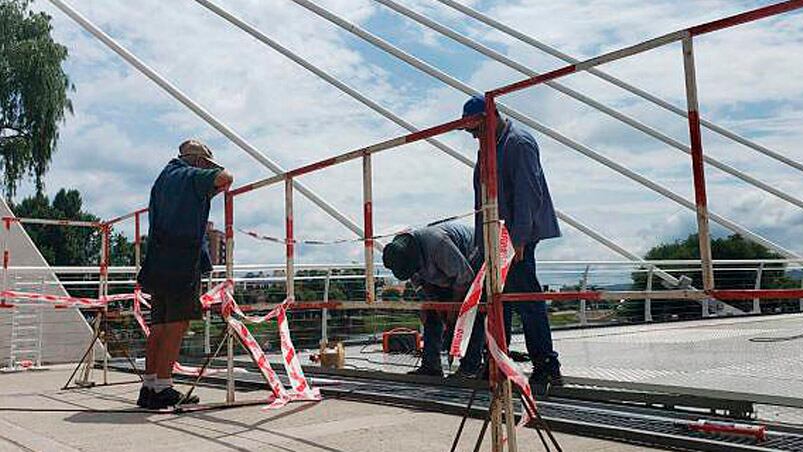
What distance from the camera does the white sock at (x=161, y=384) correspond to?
212 inches

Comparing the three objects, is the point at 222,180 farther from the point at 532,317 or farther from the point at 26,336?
the point at 26,336

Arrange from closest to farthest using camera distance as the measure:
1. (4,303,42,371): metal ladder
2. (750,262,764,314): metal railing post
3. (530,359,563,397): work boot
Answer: (530,359,563,397): work boot, (4,303,42,371): metal ladder, (750,262,764,314): metal railing post

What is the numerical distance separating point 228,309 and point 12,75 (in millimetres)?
21468

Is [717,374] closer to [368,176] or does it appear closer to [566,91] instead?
[368,176]

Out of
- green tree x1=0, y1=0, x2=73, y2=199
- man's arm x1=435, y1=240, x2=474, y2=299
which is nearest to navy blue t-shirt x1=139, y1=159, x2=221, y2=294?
man's arm x1=435, y1=240, x2=474, y2=299

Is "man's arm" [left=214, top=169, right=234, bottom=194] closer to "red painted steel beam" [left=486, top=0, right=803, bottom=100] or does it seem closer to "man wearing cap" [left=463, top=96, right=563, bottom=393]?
"man wearing cap" [left=463, top=96, right=563, bottom=393]

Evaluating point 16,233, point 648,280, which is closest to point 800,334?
point 648,280

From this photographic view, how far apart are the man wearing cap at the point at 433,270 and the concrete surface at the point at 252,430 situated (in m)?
1.09

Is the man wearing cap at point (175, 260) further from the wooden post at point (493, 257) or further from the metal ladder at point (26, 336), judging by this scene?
the metal ladder at point (26, 336)

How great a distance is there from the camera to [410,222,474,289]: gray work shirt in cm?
604

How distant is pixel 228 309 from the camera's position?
561 centimetres

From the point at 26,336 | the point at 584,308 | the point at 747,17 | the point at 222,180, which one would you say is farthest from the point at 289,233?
the point at 584,308

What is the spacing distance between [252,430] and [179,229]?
68.1 inches

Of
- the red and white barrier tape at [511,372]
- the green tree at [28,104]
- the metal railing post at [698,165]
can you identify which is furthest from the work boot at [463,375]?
the green tree at [28,104]
